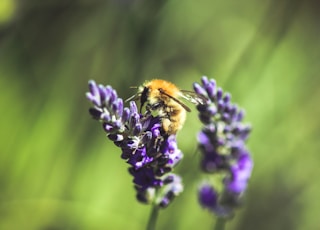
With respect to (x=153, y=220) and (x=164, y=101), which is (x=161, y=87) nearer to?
(x=164, y=101)

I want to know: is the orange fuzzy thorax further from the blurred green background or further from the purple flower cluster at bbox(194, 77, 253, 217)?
the blurred green background

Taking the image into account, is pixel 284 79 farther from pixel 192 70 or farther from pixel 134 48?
pixel 134 48

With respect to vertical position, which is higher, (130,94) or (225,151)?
(130,94)

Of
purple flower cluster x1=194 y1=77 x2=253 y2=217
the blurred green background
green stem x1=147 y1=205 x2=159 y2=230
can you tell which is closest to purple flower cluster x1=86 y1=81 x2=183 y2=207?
green stem x1=147 y1=205 x2=159 y2=230

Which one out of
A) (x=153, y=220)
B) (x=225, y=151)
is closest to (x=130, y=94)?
(x=225, y=151)

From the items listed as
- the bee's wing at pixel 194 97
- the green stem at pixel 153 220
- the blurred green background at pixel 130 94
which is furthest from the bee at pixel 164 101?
the blurred green background at pixel 130 94

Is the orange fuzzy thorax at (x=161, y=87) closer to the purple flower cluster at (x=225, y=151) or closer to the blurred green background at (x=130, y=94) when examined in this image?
the purple flower cluster at (x=225, y=151)
